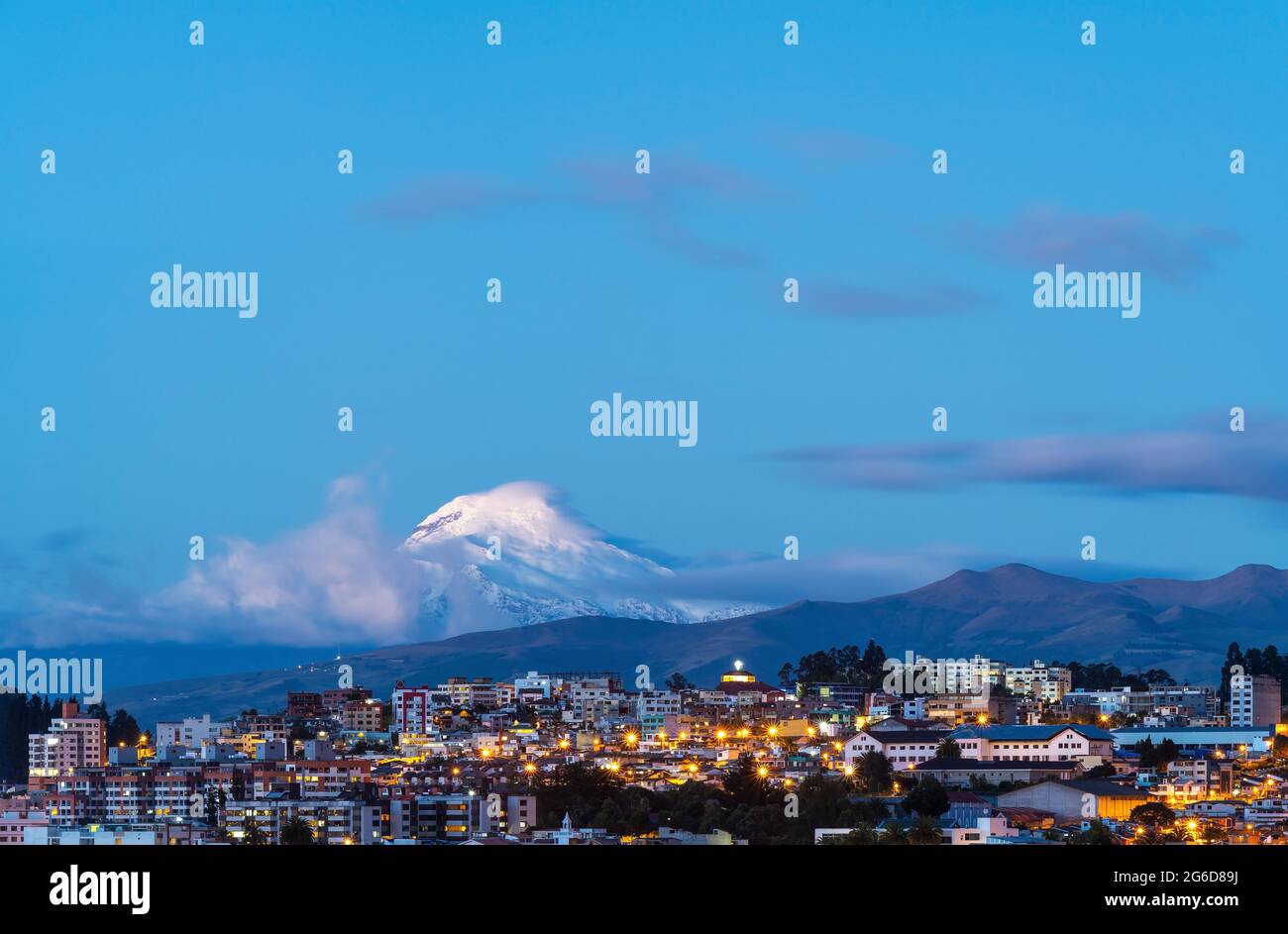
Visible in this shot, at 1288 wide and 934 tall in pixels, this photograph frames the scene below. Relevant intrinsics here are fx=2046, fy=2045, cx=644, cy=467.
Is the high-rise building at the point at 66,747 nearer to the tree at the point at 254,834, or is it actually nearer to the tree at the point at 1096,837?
the tree at the point at 254,834

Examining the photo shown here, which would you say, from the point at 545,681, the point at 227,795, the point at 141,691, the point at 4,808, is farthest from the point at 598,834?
the point at 141,691

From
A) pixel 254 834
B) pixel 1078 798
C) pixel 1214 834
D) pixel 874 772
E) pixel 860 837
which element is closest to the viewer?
pixel 860 837

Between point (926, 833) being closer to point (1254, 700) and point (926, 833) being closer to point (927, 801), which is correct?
point (927, 801)

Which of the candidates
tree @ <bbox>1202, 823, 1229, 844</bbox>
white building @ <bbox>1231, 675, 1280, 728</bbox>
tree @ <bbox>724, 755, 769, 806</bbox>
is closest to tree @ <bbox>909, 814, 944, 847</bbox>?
tree @ <bbox>1202, 823, 1229, 844</bbox>

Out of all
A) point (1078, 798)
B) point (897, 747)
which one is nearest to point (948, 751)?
point (897, 747)

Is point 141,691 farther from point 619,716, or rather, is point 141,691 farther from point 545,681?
point 619,716
